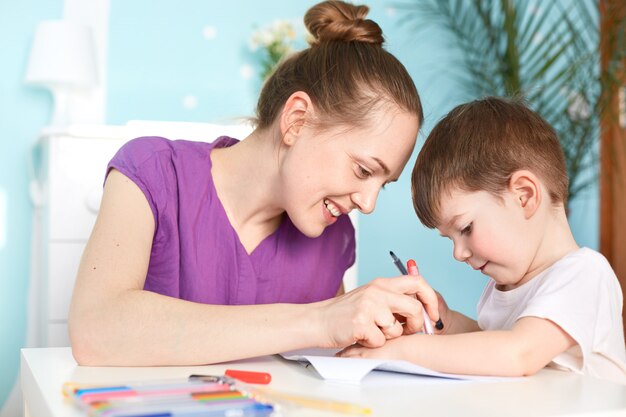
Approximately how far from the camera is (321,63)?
1296 mm

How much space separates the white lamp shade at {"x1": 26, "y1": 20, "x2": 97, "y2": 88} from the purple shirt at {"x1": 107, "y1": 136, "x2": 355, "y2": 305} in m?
1.20

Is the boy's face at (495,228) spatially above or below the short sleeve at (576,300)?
above

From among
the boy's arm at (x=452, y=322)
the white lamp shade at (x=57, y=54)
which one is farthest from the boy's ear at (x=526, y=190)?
the white lamp shade at (x=57, y=54)

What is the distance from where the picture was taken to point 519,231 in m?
1.25

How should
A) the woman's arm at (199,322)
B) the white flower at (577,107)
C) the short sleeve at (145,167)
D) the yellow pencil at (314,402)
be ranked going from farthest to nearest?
the white flower at (577,107), the short sleeve at (145,167), the woman's arm at (199,322), the yellow pencil at (314,402)

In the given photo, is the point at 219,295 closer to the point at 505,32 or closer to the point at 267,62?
the point at 267,62

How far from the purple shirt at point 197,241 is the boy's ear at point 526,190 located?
1.39 feet

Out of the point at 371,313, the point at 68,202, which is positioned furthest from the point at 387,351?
the point at 68,202

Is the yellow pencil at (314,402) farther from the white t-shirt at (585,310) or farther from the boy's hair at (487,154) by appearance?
the boy's hair at (487,154)

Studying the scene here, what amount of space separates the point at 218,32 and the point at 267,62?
219mm

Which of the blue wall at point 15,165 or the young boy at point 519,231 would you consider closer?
the young boy at point 519,231

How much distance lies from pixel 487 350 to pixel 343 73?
0.52 meters

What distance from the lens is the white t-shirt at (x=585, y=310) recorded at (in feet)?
3.49

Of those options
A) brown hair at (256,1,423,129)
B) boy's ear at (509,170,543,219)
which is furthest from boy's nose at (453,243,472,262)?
brown hair at (256,1,423,129)
